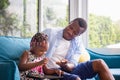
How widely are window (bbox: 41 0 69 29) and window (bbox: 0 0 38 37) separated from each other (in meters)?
0.13

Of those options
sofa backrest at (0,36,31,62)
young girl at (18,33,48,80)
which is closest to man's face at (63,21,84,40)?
young girl at (18,33,48,80)

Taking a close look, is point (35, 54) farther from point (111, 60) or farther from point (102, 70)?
point (111, 60)

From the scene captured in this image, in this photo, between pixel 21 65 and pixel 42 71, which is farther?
pixel 42 71

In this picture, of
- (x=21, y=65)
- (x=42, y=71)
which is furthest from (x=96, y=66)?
(x=21, y=65)

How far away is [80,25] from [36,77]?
0.68m

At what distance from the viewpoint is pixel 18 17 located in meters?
3.08

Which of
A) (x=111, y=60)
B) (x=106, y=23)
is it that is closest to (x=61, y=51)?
(x=111, y=60)

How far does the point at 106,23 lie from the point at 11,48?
5.16 ft

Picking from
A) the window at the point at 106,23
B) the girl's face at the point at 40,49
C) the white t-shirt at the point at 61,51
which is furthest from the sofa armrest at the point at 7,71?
the window at the point at 106,23

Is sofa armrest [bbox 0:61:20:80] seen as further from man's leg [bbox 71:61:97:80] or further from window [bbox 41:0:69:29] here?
window [bbox 41:0:69:29]

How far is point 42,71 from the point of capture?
84.0 inches

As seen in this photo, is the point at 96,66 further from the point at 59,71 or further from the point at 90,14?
the point at 90,14

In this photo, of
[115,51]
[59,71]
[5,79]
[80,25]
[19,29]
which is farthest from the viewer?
[115,51]

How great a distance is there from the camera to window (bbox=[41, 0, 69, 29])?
10.7 ft
